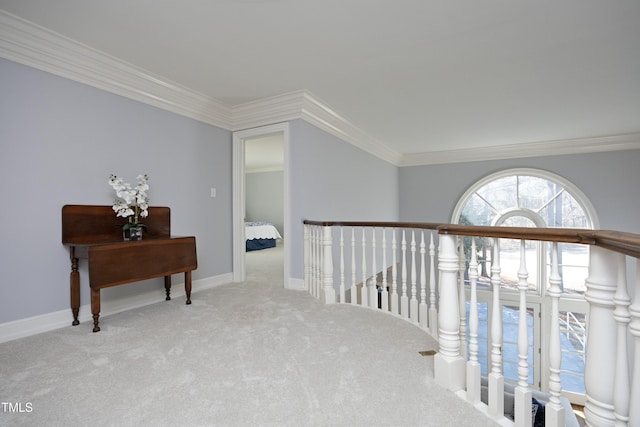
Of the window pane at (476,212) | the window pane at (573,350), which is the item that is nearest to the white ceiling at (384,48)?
the window pane at (476,212)

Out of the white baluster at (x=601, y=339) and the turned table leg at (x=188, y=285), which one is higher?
the white baluster at (x=601, y=339)

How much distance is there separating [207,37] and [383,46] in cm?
137

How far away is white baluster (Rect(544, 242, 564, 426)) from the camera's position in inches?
41.6

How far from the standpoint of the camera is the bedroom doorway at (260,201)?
12.1ft

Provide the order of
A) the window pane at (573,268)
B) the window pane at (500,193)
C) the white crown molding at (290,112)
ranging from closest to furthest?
the white crown molding at (290,112)
the window pane at (573,268)
the window pane at (500,193)

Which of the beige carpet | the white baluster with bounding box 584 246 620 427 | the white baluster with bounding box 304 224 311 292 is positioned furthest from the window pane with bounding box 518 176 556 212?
the white baluster with bounding box 584 246 620 427

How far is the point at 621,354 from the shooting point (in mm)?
848

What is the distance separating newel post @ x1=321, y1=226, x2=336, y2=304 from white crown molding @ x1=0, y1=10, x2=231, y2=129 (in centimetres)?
203

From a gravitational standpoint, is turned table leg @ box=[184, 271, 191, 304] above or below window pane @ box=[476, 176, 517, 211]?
below

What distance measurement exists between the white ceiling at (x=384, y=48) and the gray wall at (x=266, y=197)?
5.34 meters

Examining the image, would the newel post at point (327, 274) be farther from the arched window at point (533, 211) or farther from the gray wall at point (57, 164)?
the arched window at point (533, 211)

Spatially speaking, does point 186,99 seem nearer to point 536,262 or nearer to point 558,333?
point 558,333

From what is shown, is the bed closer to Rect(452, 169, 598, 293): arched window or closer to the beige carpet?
Rect(452, 169, 598, 293): arched window

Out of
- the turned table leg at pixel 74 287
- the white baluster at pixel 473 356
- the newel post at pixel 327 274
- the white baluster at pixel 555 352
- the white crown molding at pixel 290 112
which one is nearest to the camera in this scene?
the white baluster at pixel 555 352
